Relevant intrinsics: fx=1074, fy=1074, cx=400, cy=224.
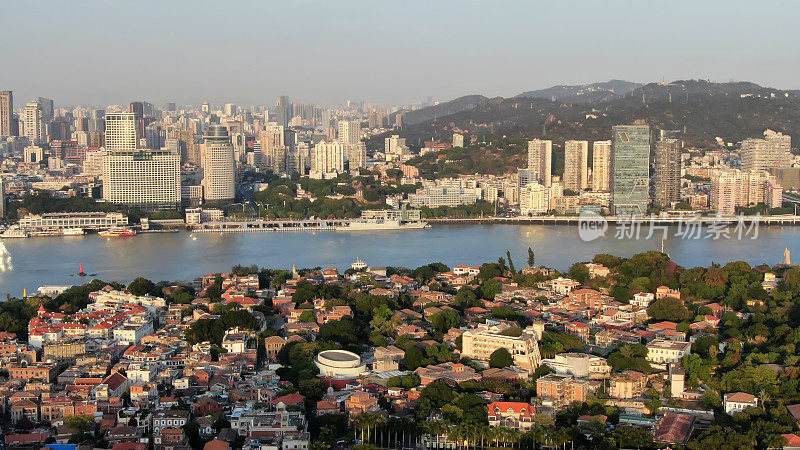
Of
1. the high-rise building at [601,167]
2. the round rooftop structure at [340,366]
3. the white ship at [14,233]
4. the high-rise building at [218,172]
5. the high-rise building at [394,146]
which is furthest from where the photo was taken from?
the high-rise building at [394,146]

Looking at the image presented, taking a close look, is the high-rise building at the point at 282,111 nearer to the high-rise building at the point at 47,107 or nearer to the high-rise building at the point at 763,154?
the high-rise building at the point at 47,107

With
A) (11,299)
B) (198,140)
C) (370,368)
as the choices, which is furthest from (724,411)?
(198,140)

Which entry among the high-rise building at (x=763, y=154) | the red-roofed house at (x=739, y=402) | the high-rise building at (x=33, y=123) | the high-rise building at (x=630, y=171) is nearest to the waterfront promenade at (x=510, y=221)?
the high-rise building at (x=630, y=171)

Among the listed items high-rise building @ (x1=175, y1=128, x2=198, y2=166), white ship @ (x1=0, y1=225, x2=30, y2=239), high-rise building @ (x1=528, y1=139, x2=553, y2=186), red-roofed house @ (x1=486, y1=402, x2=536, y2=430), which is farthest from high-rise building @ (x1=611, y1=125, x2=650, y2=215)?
red-roofed house @ (x1=486, y1=402, x2=536, y2=430)

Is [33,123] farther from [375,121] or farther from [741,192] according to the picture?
[741,192]

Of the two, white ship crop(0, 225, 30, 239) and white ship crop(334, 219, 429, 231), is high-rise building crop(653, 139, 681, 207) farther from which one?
white ship crop(0, 225, 30, 239)
